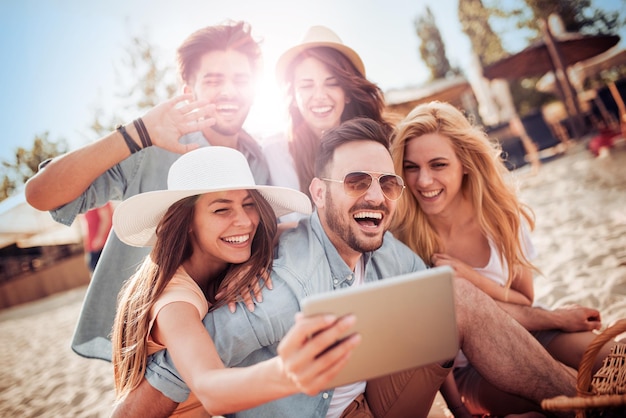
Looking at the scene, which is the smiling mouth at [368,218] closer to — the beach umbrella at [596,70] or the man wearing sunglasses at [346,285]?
the man wearing sunglasses at [346,285]

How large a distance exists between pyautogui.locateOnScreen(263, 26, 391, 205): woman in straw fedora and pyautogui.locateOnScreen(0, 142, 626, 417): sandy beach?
2.18m

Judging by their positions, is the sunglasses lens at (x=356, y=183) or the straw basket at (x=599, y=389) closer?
the straw basket at (x=599, y=389)

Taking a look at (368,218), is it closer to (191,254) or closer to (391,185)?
(391,185)

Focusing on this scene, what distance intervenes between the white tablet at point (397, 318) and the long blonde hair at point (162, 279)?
80 cm

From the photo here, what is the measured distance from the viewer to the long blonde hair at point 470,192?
2.54 meters

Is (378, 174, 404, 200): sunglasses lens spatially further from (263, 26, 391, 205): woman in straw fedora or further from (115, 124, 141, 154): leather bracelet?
(115, 124, 141, 154): leather bracelet

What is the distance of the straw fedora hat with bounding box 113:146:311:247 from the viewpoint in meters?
1.84

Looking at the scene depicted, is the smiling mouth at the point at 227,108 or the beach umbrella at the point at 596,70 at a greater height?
the smiling mouth at the point at 227,108

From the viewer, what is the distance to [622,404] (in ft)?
3.70

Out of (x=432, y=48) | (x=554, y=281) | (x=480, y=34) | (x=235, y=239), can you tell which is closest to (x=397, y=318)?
(x=235, y=239)

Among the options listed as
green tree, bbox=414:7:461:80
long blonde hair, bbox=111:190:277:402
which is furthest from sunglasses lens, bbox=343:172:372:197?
green tree, bbox=414:7:461:80

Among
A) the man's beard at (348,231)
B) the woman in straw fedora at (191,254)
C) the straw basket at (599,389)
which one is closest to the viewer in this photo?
the straw basket at (599,389)

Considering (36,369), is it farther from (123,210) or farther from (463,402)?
(463,402)

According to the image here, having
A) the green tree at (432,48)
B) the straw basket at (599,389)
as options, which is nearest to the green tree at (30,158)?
the straw basket at (599,389)
